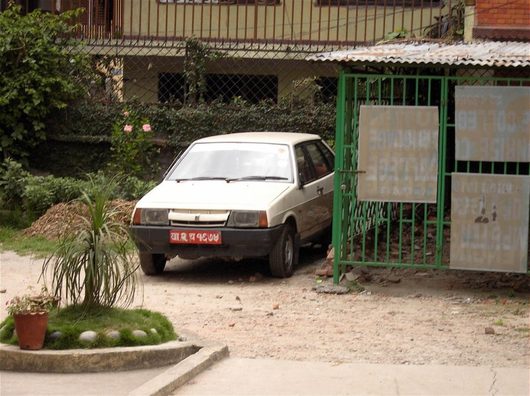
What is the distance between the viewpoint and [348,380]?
8.06 meters

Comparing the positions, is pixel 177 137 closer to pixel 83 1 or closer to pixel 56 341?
pixel 83 1

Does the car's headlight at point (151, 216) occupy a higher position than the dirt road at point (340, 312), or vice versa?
the car's headlight at point (151, 216)

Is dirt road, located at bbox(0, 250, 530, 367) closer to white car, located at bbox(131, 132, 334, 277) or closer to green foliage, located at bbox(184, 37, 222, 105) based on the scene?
white car, located at bbox(131, 132, 334, 277)

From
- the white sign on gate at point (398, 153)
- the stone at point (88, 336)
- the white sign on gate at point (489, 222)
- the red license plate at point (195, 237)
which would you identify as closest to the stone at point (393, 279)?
the white sign on gate at point (489, 222)

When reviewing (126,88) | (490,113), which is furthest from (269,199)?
(126,88)

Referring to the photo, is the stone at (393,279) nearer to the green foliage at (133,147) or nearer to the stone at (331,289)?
the stone at (331,289)

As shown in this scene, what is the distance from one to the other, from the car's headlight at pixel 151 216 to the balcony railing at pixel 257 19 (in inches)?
284

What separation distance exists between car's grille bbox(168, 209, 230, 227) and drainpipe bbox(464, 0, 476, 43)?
4.90 metres

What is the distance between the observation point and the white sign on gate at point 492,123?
11609 mm

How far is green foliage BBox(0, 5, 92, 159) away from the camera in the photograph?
17.4m

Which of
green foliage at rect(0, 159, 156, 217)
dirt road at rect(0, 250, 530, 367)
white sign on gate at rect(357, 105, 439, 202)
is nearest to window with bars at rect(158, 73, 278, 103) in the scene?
green foliage at rect(0, 159, 156, 217)

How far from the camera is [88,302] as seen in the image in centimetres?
895

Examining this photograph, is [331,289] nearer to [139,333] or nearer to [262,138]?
[262,138]

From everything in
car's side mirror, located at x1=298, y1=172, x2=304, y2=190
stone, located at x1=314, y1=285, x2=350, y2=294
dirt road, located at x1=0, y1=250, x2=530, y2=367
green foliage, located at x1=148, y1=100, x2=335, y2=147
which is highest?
green foliage, located at x1=148, y1=100, x2=335, y2=147
